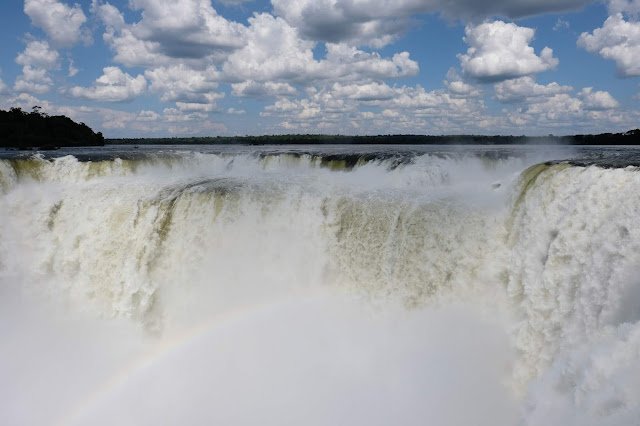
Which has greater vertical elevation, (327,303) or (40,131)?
(40,131)

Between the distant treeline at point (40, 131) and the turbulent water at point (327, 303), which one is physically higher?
the distant treeline at point (40, 131)

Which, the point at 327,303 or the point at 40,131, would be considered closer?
the point at 327,303

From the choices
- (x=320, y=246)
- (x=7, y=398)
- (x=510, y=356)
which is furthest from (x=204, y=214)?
(x=510, y=356)

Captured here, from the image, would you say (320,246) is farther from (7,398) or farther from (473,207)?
(7,398)

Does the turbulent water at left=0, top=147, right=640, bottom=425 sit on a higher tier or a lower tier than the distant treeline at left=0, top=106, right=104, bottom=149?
lower

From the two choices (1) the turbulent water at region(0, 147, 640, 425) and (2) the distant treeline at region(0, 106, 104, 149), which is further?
(2) the distant treeline at region(0, 106, 104, 149)
